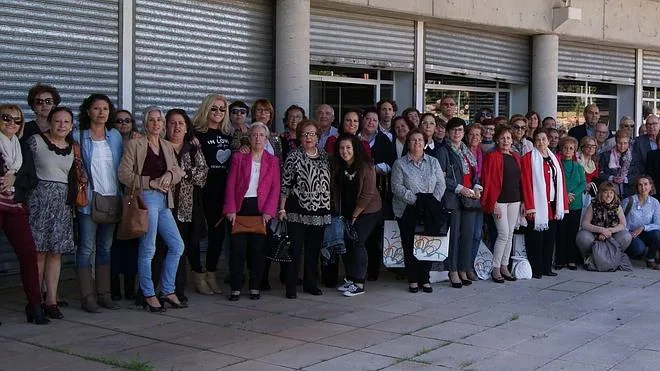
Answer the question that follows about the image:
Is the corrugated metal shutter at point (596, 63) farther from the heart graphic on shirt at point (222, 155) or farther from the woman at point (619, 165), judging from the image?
the heart graphic on shirt at point (222, 155)

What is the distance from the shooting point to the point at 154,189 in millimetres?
7254

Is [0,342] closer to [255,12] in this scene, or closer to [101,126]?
[101,126]

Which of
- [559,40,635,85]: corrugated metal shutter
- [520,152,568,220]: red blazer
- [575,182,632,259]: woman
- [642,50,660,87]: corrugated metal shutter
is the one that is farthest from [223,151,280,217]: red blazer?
[642,50,660,87]: corrugated metal shutter

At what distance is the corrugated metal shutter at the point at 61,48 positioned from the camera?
28.5 feet

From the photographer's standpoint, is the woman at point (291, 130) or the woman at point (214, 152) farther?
the woman at point (291, 130)

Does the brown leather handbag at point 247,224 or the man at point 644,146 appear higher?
the man at point 644,146

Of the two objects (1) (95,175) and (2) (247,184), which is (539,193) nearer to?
(2) (247,184)

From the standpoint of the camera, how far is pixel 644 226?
34.8ft

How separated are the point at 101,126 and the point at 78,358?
2.27 meters

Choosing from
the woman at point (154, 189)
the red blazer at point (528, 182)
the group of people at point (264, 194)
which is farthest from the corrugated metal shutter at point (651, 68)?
the woman at point (154, 189)

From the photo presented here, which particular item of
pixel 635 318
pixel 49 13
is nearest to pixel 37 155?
pixel 49 13

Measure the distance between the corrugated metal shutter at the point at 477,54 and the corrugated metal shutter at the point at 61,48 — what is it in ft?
17.8

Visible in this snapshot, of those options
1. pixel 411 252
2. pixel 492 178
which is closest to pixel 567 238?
pixel 492 178

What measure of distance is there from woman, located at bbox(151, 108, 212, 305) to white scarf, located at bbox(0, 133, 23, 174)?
Result: 1373mm
